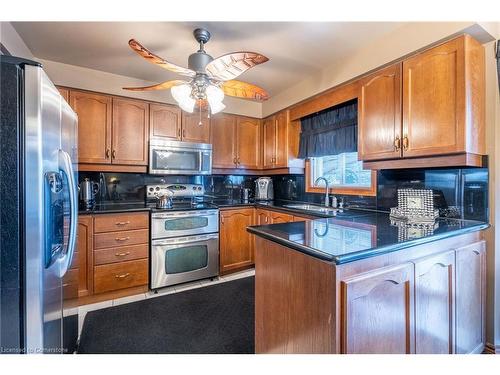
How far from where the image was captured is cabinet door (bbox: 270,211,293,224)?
263 cm

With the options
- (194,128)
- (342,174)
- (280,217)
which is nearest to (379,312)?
(280,217)

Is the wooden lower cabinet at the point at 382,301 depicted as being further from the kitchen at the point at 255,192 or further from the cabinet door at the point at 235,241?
the cabinet door at the point at 235,241

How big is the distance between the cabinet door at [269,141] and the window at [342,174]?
1.77 feet

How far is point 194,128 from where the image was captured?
10.1 feet

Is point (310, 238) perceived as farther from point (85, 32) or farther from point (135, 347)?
point (85, 32)

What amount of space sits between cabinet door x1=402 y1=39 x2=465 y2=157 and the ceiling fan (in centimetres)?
112

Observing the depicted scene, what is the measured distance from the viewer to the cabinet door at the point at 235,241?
115 inches

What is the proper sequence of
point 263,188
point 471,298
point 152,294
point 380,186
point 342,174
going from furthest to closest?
1. point 263,188
2. point 342,174
3. point 152,294
4. point 380,186
5. point 471,298

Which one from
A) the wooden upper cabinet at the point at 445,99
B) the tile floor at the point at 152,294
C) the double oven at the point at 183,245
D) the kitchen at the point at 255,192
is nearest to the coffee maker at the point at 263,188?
the kitchen at the point at 255,192

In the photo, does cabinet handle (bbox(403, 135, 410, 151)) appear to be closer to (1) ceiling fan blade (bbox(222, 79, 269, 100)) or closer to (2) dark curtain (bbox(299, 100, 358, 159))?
(2) dark curtain (bbox(299, 100, 358, 159))

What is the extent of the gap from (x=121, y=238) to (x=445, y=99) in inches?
116

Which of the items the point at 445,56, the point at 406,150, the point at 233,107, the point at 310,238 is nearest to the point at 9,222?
the point at 310,238

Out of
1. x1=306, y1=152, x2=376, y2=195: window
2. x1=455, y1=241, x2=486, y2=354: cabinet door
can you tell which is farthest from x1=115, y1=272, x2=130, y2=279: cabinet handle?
x1=455, y1=241, x2=486, y2=354: cabinet door

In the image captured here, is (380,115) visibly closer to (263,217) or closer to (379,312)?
(379,312)
